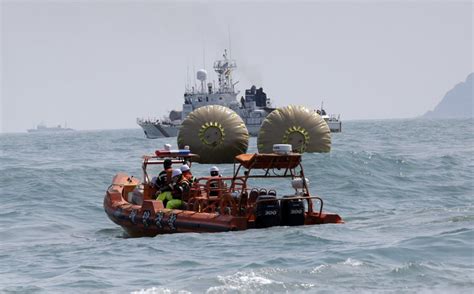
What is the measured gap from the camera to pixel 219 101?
286 feet

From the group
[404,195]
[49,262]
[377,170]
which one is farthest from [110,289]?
[377,170]

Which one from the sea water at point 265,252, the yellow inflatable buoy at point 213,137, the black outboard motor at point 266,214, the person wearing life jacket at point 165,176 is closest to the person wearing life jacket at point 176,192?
the person wearing life jacket at point 165,176

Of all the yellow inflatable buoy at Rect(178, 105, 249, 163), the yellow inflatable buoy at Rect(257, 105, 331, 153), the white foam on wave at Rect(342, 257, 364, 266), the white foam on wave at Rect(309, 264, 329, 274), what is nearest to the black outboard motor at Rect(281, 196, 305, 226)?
the white foam on wave at Rect(342, 257, 364, 266)

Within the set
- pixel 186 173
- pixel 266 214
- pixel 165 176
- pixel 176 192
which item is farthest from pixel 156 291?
pixel 165 176

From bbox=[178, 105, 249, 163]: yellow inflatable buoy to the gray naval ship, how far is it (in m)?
46.4

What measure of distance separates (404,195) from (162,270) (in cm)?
1373

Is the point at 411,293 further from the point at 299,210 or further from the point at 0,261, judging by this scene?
the point at 0,261

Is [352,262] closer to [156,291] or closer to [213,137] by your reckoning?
[156,291]

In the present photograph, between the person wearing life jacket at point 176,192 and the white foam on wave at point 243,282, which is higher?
the person wearing life jacket at point 176,192

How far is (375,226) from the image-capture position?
19266mm

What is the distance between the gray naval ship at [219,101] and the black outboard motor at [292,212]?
6410 centimetres

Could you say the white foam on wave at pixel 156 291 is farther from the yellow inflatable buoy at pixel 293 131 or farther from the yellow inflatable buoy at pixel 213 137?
the yellow inflatable buoy at pixel 213 137

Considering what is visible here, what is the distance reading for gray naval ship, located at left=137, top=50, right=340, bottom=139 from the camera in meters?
84.8

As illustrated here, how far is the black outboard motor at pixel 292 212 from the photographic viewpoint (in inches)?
722
